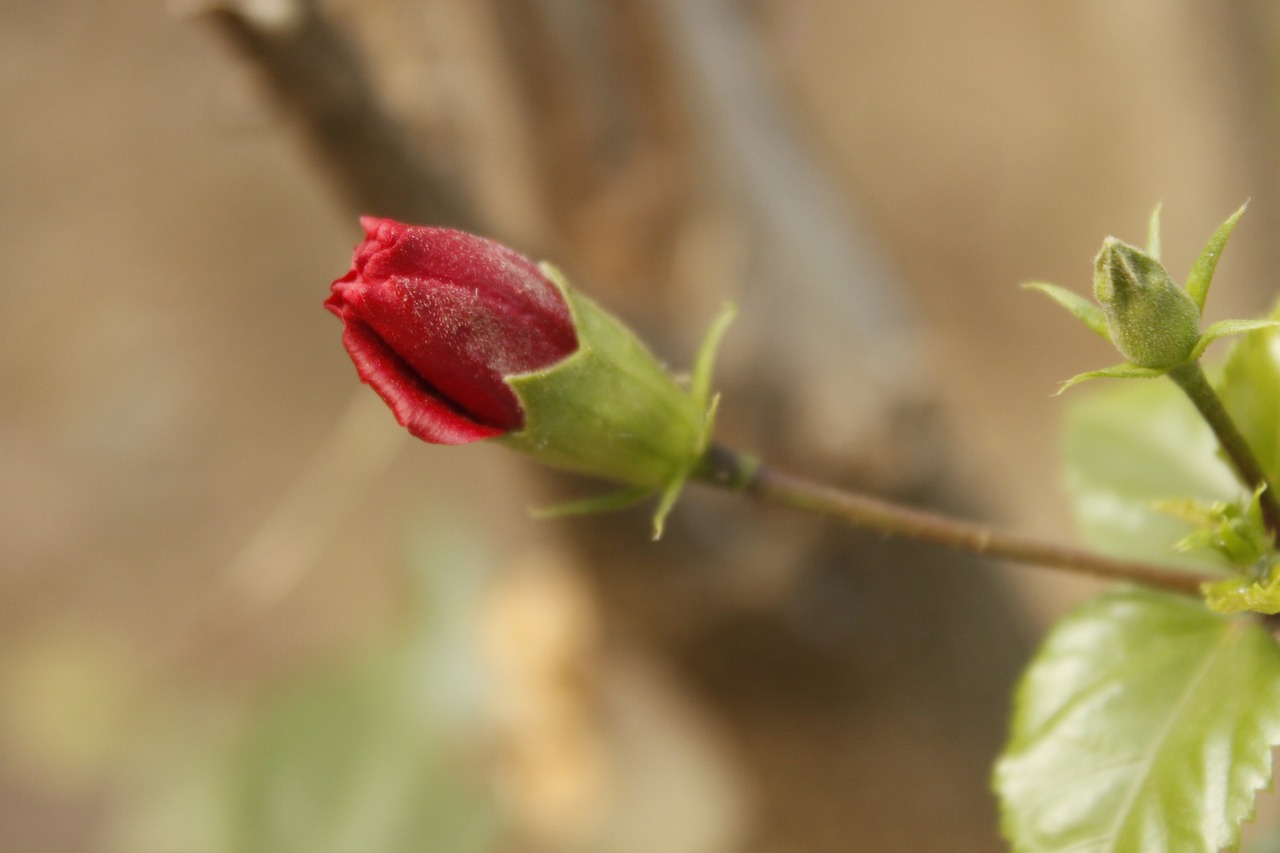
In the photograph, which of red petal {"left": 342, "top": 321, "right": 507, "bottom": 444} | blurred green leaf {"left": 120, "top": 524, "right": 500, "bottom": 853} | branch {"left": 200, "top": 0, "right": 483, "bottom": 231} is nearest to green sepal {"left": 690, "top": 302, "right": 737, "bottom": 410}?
red petal {"left": 342, "top": 321, "right": 507, "bottom": 444}

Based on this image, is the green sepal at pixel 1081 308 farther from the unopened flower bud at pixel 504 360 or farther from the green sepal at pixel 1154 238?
the unopened flower bud at pixel 504 360

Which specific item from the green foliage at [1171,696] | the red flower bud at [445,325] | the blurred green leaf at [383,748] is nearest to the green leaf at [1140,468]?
the green foliage at [1171,696]

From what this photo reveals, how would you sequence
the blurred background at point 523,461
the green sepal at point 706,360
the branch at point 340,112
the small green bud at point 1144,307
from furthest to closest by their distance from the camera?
the blurred background at point 523,461 < the branch at point 340,112 < the green sepal at point 706,360 < the small green bud at point 1144,307

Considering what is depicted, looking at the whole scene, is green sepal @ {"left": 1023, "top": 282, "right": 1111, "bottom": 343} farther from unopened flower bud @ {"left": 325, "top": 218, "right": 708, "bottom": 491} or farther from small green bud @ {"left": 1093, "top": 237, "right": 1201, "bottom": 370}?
unopened flower bud @ {"left": 325, "top": 218, "right": 708, "bottom": 491}

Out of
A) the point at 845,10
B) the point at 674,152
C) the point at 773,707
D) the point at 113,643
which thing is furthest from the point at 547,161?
the point at 113,643

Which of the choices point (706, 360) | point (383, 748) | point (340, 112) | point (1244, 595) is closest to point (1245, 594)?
point (1244, 595)

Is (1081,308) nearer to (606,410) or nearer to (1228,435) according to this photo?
(1228,435)

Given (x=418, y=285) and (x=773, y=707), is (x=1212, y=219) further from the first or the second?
(x=418, y=285)
